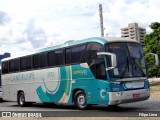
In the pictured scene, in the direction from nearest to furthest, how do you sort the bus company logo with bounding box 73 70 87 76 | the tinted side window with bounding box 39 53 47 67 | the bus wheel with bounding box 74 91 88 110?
1. the bus company logo with bounding box 73 70 87 76
2. the bus wheel with bounding box 74 91 88 110
3. the tinted side window with bounding box 39 53 47 67

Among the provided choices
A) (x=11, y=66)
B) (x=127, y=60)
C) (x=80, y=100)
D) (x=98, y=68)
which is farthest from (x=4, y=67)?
(x=127, y=60)

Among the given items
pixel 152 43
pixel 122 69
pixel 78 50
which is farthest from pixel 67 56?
pixel 152 43

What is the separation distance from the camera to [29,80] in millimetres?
20219

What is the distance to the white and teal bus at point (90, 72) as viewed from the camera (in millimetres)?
14492

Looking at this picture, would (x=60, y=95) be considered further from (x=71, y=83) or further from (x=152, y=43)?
(x=152, y=43)

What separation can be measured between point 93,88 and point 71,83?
1.75m

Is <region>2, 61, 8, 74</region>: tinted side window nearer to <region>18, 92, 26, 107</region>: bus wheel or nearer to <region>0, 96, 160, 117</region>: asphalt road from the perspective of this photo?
<region>18, 92, 26, 107</region>: bus wheel

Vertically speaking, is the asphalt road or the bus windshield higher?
the bus windshield

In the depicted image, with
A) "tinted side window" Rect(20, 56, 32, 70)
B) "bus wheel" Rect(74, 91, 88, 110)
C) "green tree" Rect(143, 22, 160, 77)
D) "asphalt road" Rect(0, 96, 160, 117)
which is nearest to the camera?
"asphalt road" Rect(0, 96, 160, 117)

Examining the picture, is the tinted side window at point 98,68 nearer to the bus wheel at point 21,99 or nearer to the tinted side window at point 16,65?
the tinted side window at point 16,65

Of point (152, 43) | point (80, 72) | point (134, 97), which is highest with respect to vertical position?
point (152, 43)

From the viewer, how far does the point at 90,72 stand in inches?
607

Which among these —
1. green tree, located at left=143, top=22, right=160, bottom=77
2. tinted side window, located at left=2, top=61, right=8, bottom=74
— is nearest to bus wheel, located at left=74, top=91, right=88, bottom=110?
tinted side window, located at left=2, top=61, right=8, bottom=74

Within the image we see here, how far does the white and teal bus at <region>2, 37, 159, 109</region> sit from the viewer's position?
47.5 feet
